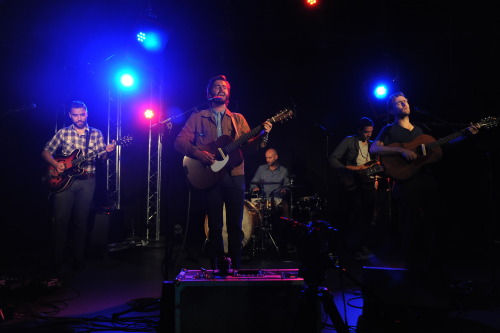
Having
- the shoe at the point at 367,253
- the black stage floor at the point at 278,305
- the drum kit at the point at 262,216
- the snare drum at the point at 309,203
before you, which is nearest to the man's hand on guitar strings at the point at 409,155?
the black stage floor at the point at 278,305

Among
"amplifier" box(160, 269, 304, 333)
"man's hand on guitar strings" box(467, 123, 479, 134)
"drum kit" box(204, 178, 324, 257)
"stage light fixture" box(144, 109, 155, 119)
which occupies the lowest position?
"amplifier" box(160, 269, 304, 333)

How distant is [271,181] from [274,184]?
7.5 inches

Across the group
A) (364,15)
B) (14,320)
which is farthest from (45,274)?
(364,15)

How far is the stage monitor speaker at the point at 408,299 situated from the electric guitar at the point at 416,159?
1.37 m

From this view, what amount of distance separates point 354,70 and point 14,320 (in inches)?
301

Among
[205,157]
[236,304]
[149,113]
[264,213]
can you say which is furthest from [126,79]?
[236,304]

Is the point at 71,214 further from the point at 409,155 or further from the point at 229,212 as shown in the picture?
the point at 409,155

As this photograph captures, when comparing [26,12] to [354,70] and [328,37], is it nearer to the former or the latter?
[328,37]

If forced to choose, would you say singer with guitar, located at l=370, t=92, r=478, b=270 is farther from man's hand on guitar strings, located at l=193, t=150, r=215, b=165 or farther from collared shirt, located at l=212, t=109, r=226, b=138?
man's hand on guitar strings, located at l=193, t=150, r=215, b=165

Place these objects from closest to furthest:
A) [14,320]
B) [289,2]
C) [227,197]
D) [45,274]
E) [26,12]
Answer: [14,320] → [227,197] → [45,274] → [26,12] → [289,2]

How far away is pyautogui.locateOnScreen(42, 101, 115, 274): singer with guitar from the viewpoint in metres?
5.37

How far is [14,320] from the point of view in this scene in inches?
132

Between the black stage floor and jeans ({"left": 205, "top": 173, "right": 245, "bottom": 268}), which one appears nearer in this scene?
the black stage floor

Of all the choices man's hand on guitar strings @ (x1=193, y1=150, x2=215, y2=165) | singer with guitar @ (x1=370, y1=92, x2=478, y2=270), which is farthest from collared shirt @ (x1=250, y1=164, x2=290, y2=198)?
man's hand on guitar strings @ (x1=193, y1=150, x2=215, y2=165)
